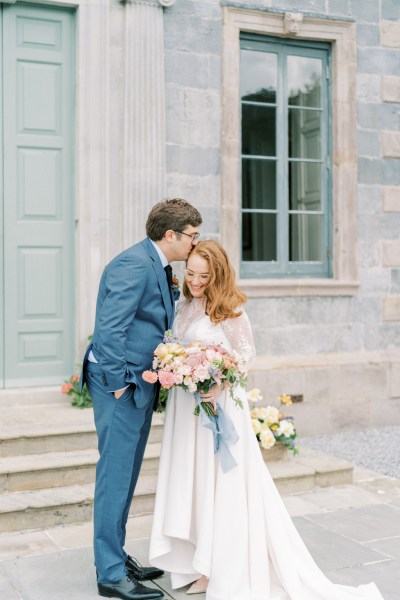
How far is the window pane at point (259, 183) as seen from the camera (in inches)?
291

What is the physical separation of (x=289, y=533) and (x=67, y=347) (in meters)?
3.22

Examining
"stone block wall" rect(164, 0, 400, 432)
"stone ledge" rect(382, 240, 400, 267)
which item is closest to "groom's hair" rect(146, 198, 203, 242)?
"stone block wall" rect(164, 0, 400, 432)

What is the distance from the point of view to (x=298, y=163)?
25.0 ft

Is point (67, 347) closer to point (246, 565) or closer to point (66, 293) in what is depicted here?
point (66, 293)

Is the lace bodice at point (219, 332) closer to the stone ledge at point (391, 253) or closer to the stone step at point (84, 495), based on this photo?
the stone step at point (84, 495)

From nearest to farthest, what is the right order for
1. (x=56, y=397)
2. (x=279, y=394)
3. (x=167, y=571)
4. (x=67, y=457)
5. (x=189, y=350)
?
1. (x=189, y=350)
2. (x=167, y=571)
3. (x=67, y=457)
4. (x=56, y=397)
5. (x=279, y=394)

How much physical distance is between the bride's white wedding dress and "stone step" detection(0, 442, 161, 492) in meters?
1.50

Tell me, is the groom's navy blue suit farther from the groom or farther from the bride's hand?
the bride's hand

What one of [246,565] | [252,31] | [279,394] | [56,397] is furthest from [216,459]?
[252,31]

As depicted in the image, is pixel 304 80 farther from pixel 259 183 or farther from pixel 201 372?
pixel 201 372

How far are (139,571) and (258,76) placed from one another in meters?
4.83

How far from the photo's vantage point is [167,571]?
4051mm

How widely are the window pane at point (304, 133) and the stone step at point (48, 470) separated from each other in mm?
3443

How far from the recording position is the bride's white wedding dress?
12.1 ft
